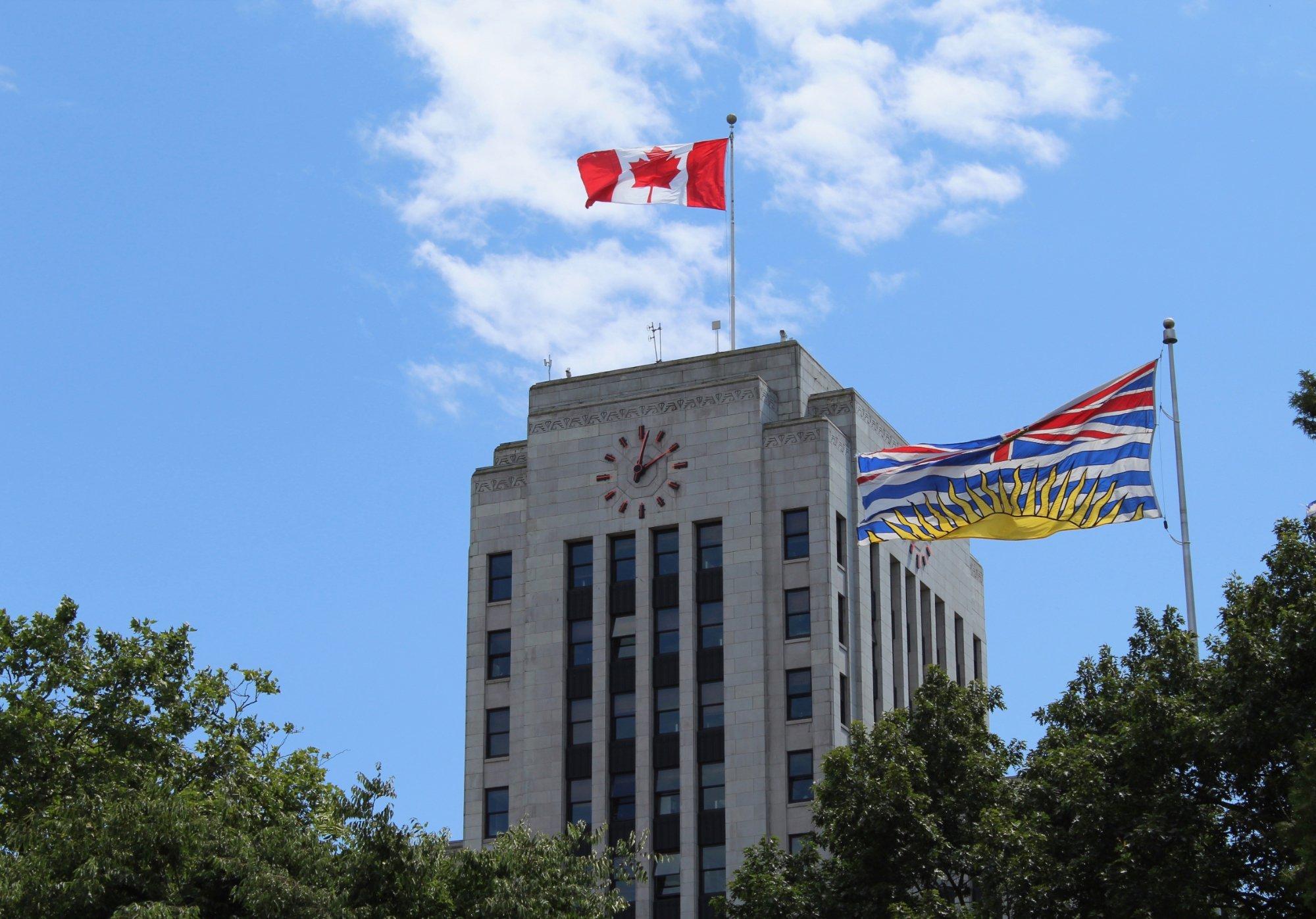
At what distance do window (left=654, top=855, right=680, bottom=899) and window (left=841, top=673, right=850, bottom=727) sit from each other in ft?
24.9

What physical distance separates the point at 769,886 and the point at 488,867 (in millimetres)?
9589

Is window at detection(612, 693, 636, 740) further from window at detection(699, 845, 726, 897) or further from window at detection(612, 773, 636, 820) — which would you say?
window at detection(699, 845, 726, 897)

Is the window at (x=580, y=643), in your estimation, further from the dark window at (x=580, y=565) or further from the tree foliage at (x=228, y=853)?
the tree foliage at (x=228, y=853)

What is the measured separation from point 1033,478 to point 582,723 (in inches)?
991

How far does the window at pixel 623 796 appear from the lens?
252ft

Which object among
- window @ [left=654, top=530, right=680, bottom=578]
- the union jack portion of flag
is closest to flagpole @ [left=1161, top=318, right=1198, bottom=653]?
the union jack portion of flag

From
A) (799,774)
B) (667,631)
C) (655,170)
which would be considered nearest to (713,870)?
(799,774)

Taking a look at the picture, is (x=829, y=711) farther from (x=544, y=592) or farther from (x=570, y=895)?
(x=570, y=895)

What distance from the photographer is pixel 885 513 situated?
206 ft

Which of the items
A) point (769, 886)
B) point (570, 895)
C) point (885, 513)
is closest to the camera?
point (570, 895)

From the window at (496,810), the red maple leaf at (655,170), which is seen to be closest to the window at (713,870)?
the window at (496,810)

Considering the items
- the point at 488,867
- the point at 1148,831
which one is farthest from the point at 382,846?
the point at 1148,831

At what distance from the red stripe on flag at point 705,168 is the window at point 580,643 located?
1639 cm

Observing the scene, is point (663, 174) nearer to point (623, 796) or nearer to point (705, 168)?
point (705, 168)
